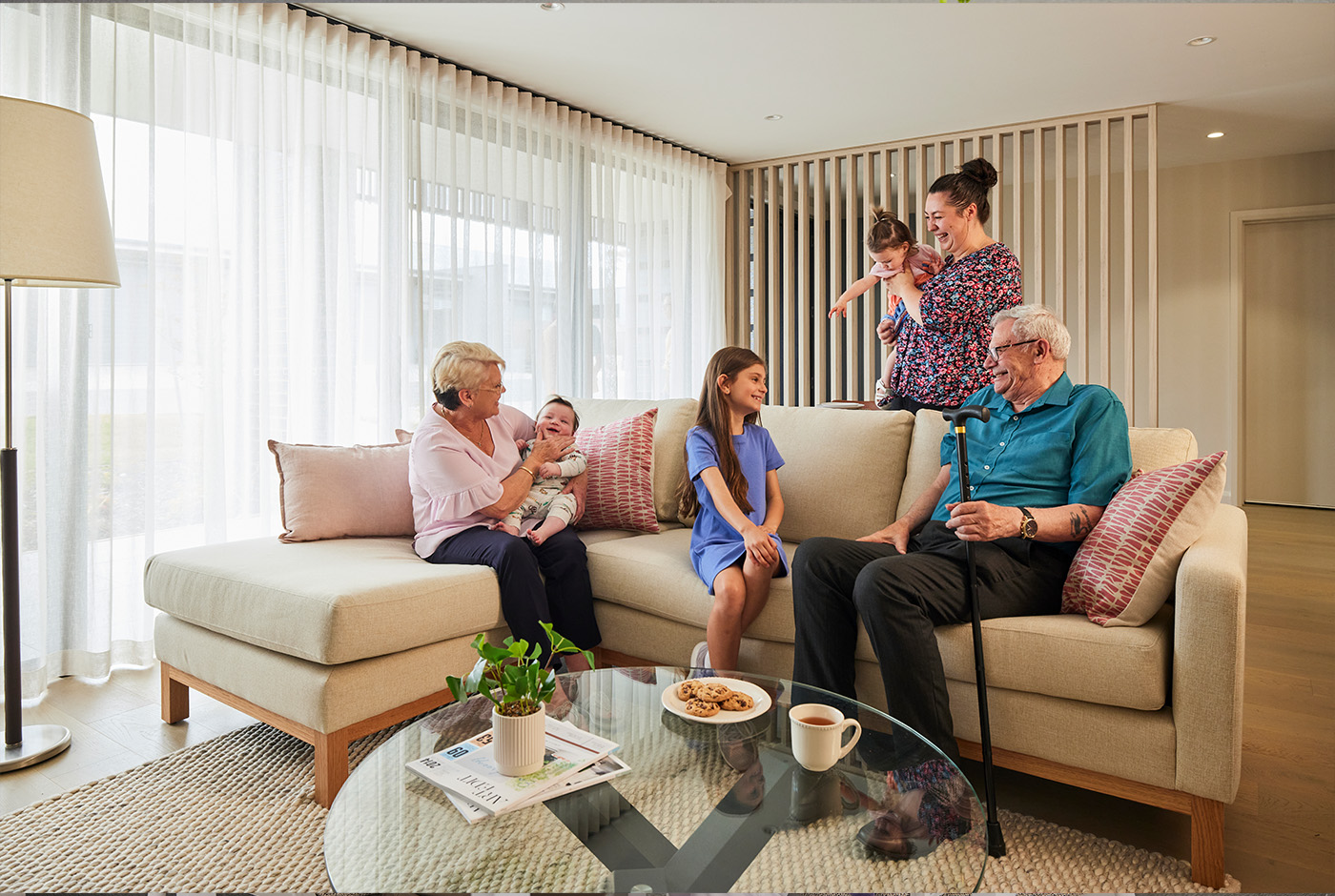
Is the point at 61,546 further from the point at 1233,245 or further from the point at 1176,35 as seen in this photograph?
the point at 1233,245

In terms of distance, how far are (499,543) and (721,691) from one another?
1.05m

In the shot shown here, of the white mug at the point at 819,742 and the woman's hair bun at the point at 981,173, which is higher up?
the woman's hair bun at the point at 981,173

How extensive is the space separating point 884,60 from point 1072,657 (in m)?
3.20

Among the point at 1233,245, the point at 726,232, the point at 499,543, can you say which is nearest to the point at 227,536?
the point at 499,543

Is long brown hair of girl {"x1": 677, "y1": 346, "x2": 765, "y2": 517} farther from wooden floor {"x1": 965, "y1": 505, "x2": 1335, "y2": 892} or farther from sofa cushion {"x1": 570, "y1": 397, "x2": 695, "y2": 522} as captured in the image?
wooden floor {"x1": 965, "y1": 505, "x2": 1335, "y2": 892}

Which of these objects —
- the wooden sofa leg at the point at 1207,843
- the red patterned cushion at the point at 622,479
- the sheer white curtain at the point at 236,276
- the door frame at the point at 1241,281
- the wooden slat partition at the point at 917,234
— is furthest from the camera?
the door frame at the point at 1241,281

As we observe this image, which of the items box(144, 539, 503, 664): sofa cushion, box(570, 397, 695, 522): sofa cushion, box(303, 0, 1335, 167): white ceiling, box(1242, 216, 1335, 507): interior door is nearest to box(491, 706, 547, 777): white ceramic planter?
box(144, 539, 503, 664): sofa cushion

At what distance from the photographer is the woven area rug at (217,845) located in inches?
62.6

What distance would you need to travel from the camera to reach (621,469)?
2865 mm

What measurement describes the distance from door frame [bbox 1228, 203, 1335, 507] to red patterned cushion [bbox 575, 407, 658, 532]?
5.38 m

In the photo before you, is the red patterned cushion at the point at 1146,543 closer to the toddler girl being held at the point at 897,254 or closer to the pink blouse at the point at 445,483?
the toddler girl being held at the point at 897,254

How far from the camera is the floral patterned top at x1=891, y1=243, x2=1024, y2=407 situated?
277 cm

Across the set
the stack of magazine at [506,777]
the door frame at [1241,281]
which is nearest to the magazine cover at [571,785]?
the stack of magazine at [506,777]

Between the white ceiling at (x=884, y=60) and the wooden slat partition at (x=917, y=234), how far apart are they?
0.21m
